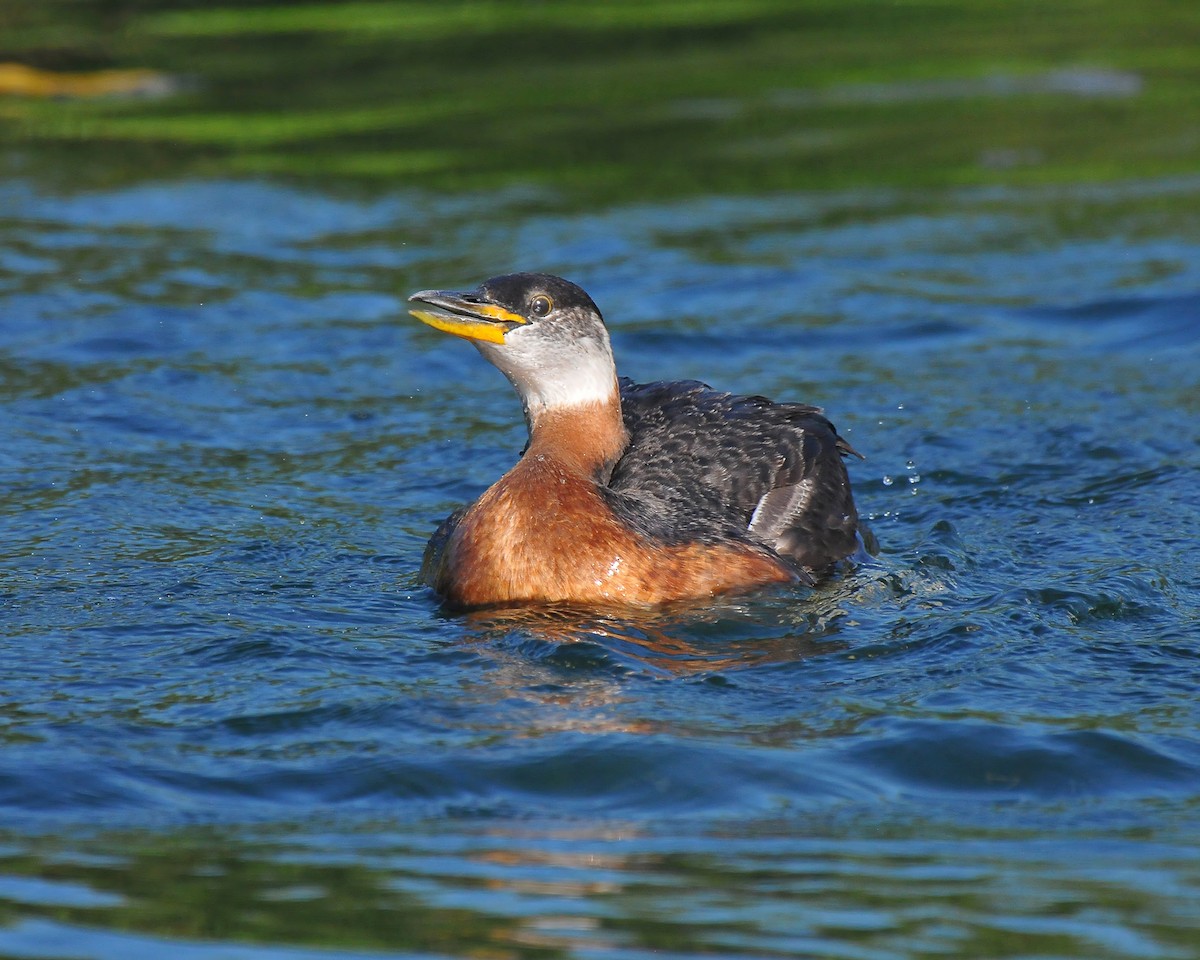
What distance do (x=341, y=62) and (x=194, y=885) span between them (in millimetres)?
13828

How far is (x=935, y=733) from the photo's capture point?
5688 millimetres

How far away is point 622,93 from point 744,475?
30.3 ft

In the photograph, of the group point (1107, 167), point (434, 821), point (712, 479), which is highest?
point (1107, 167)

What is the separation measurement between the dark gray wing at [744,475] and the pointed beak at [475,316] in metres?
0.83

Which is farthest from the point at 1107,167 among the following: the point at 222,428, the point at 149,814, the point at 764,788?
the point at 149,814

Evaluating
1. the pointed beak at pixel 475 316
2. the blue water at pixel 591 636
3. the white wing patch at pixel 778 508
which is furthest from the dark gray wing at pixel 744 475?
the pointed beak at pixel 475 316

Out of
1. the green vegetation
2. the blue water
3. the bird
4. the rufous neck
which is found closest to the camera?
the blue water

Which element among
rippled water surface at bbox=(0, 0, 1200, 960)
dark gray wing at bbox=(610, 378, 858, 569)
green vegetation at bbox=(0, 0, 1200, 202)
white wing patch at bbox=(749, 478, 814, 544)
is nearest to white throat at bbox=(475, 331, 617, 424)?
dark gray wing at bbox=(610, 378, 858, 569)

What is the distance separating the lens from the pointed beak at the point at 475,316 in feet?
24.2

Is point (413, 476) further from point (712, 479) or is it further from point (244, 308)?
point (244, 308)

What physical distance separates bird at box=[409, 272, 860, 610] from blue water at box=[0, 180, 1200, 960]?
0.56 feet

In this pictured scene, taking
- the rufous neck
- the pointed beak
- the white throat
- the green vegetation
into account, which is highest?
the green vegetation

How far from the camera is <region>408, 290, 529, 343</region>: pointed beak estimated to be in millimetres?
7363

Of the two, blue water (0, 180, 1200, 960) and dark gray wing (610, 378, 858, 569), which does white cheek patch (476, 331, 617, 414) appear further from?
blue water (0, 180, 1200, 960)
